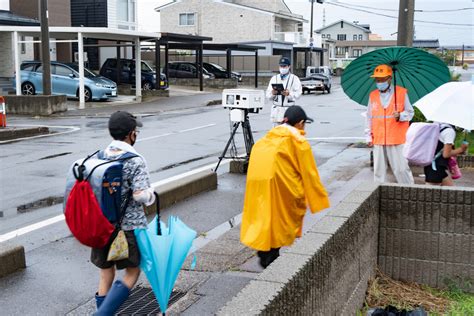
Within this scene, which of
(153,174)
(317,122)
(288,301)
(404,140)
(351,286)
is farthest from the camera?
(317,122)

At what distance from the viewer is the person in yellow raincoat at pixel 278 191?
5.05m

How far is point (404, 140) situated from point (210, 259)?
2940 millimetres

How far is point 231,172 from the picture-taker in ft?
36.8

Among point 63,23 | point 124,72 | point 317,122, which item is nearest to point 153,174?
point 317,122

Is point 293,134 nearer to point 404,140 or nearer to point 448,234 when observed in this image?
point 448,234

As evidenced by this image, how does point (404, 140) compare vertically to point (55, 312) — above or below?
above

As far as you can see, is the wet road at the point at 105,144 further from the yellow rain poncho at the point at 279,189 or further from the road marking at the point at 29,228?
the yellow rain poncho at the point at 279,189

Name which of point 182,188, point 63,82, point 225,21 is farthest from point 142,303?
point 225,21

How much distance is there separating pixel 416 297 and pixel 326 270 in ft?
5.62

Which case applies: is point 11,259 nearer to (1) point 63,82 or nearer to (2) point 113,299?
(2) point 113,299

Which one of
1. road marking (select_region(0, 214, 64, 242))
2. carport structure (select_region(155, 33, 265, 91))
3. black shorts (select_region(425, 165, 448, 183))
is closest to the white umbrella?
black shorts (select_region(425, 165, 448, 183))

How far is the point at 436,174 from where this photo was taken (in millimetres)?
6789

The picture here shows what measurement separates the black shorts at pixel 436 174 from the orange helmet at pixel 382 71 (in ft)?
3.91

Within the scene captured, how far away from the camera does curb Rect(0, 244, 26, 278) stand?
5.73 m
